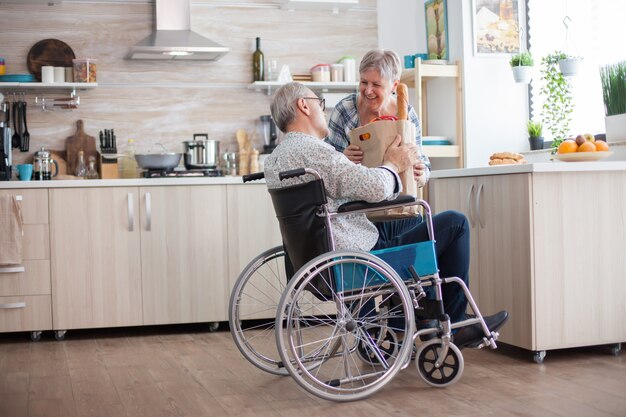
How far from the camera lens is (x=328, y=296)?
9.01 ft

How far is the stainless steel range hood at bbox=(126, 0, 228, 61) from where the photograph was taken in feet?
15.8

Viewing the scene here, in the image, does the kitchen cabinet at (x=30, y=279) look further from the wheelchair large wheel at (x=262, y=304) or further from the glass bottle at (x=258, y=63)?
the glass bottle at (x=258, y=63)

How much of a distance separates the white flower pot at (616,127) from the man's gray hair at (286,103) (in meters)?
1.59

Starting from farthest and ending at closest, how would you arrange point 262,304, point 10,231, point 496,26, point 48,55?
point 48,55, point 496,26, point 262,304, point 10,231

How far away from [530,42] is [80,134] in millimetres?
2700

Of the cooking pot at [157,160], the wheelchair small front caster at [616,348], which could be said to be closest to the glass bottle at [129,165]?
the cooking pot at [157,160]

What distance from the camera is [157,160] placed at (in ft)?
15.1

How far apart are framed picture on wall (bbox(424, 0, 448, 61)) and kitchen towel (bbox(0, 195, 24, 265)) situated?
2.55 metres

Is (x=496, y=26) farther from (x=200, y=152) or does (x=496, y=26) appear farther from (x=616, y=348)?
(x=616, y=348)

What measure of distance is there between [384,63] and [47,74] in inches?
95.4

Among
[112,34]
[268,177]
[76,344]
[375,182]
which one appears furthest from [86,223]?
[375,182]

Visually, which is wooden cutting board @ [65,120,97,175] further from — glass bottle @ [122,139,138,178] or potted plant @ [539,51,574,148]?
potted plant @ [539,51,574,148]

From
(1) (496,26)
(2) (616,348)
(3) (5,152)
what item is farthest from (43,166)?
(2) (616,348)

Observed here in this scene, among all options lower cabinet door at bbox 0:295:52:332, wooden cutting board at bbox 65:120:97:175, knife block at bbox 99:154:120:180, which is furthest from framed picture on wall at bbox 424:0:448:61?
lower cabinet door at bbox 0:295:52:332
